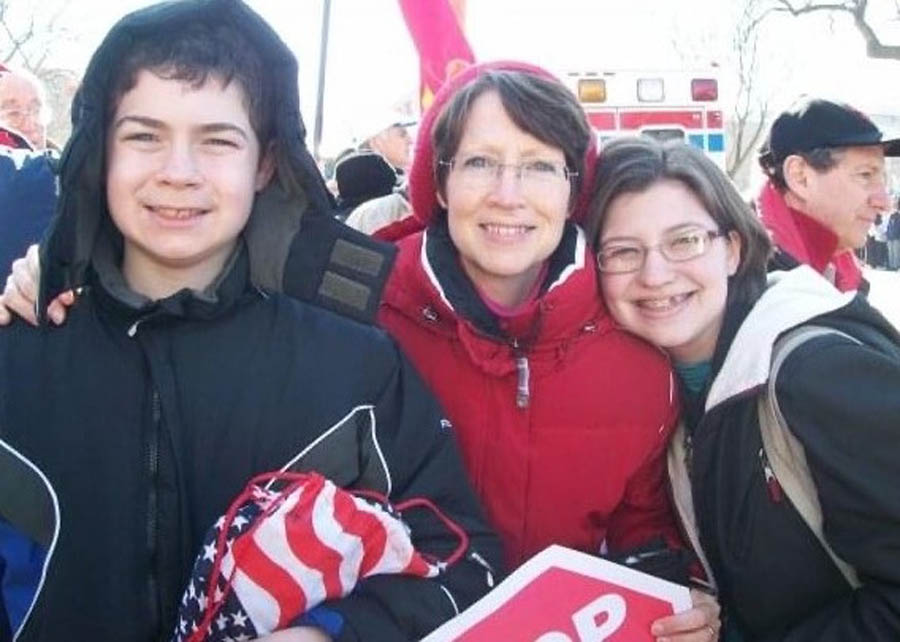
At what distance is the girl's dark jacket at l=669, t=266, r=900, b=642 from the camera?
7.29 ft

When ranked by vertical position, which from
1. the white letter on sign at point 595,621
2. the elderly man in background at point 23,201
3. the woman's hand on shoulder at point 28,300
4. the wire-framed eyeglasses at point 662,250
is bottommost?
the white letter on sign at point 595,621

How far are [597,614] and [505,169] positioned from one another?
3.63 feet

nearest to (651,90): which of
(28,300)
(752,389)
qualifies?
(752,389)

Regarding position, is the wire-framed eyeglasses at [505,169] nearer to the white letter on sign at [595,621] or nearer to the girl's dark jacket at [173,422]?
the girl's dark jacket at [173,422]

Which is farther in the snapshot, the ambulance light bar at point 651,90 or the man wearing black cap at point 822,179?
the ambulance light bar at point 651,90

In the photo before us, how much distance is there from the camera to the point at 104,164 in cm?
234

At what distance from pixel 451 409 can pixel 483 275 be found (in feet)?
1.29

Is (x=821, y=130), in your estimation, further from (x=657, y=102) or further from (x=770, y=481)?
(x=657, y=102)

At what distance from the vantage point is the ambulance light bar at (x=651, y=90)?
40.5 feet

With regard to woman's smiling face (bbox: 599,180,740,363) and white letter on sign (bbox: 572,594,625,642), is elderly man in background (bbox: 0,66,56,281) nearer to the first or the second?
woman's smiling face (bbox: 599,180,740,363)

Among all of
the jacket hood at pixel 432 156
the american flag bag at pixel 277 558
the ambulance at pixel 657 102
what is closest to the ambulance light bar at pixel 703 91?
the ambulance at pixel 657 102

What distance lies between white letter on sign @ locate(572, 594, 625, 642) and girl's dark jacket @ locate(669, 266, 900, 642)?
31cm

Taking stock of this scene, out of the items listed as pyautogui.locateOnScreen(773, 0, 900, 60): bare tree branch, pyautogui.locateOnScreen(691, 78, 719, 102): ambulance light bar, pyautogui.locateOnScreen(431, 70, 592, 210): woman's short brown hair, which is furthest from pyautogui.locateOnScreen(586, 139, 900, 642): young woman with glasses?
pyautogui.locateOnScreen(773, 0, 900, 60): bare tree branch

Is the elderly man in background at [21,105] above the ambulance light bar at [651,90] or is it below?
above
